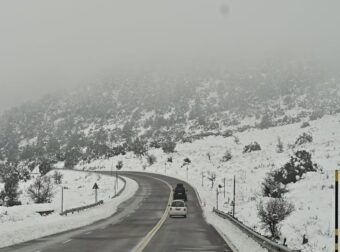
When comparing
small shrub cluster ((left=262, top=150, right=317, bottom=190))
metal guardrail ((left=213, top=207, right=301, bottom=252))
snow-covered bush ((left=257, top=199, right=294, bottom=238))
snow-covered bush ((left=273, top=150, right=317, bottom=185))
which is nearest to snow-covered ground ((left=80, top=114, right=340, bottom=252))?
snow-covered bush ((left=257, top=199, right=294, bottom=238))

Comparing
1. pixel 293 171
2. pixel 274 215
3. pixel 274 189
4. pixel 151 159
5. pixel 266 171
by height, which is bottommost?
pixel 274 215

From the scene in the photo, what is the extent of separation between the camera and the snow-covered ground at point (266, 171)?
30734 mm

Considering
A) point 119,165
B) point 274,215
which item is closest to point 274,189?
point 274,215

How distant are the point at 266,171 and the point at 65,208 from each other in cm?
2752

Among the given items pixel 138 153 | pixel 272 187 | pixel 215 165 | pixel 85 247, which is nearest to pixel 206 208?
pixel 272 187

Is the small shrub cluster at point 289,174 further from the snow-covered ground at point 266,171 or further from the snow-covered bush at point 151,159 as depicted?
the snow-covered bush at point 151,159

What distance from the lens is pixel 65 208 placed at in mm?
60688

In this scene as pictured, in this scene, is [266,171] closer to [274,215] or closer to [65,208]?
[65,208]

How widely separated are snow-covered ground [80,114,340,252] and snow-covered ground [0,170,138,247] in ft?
33.1

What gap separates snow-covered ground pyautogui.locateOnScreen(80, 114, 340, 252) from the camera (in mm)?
30734

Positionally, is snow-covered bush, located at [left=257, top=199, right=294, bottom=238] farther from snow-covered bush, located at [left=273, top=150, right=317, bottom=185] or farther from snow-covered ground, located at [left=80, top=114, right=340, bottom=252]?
snow-covered bush, located at [left=273, top=150, right=317, bottom=185]

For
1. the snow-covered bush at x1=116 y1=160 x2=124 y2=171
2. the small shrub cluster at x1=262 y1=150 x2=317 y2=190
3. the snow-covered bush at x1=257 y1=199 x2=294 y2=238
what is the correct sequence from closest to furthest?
the snow-covered bush at x1=257 y1=199 x2=294 y2=238
the small shrub cluster at x1=262 y1=150 x2=317 y2=190
the snow-covered bush at x1=116 y1=160 x2=124 y2=171

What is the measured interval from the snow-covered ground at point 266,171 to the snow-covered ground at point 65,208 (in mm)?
10081

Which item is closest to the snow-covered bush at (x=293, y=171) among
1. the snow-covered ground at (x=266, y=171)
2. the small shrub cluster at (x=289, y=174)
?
the small shrub cluster at (x=289, y=174)
